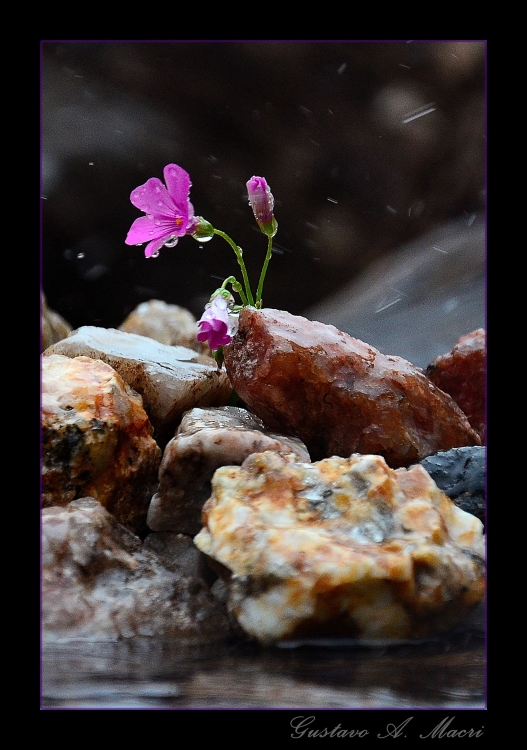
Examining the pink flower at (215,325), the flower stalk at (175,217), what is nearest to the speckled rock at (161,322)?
the flower stalk at (175,217)

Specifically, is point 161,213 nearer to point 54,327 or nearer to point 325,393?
point 325,393

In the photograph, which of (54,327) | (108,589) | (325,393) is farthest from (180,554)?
(54,327)

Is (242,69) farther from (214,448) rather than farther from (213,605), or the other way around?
(213,605)

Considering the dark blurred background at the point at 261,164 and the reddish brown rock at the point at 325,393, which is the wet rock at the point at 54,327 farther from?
the reddish brown rock at the point at 325,393

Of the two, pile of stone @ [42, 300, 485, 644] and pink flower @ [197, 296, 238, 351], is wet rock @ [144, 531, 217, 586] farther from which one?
pink flower @ [197, 296, 238, 351]

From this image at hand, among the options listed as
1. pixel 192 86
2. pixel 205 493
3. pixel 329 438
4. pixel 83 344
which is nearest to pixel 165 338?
pixel 192 86
